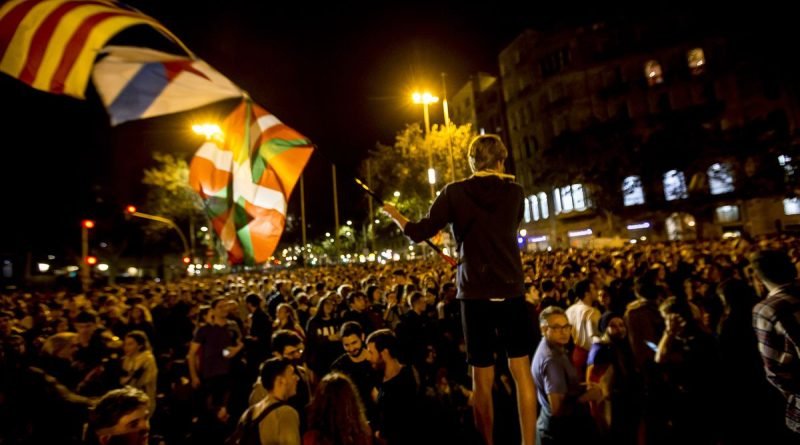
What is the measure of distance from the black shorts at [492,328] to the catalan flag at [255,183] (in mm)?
3819

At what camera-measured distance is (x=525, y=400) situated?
295 centimetres

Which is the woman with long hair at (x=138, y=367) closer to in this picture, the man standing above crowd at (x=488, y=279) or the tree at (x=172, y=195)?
the man standing above crowd at (x=488, y=279)

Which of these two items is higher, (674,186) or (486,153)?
(674,186)

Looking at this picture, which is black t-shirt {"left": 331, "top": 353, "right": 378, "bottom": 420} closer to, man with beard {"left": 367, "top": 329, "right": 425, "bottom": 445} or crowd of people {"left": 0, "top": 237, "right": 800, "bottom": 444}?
crowd of people {"left": 0, "top": 237, "right": 800, "bottom": 444}

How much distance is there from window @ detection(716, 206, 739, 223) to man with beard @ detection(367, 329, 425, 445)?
41979 mm

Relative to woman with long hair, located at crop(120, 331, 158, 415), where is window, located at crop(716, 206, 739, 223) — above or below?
above

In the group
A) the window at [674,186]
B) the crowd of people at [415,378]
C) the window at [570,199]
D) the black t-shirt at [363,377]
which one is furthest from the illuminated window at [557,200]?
the black t-shirt at [363,377]

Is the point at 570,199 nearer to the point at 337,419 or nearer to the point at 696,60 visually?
the point at 696,60

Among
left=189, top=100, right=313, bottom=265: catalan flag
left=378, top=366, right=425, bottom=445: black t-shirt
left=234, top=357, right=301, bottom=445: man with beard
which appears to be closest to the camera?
left=234, top=357, right=301, bottom=445: man with beard

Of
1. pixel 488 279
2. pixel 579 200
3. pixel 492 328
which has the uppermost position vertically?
pixel 579 200

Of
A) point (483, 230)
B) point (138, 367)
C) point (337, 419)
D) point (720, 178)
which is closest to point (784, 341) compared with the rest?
point (483, 230)

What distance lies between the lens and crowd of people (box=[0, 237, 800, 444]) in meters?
3.39

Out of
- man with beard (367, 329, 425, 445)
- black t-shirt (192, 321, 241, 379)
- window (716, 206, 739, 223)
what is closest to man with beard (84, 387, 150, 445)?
man with beard (367, 329, 425, 445)

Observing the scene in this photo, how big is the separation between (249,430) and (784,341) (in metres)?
3.57
